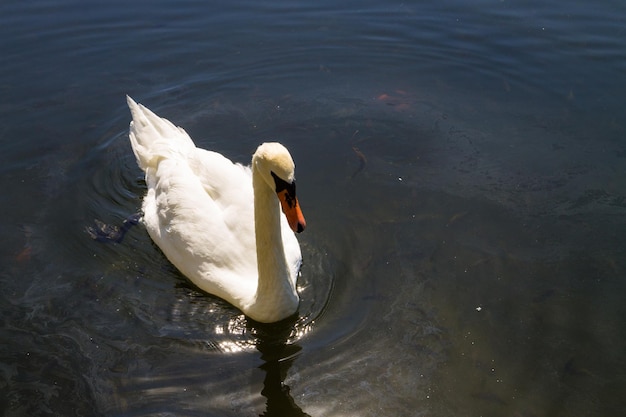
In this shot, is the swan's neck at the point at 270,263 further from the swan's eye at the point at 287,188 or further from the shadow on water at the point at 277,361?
the swan's eye at the point at 287,188

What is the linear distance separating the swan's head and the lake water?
4.26 ft

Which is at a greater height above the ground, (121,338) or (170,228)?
(170,228)

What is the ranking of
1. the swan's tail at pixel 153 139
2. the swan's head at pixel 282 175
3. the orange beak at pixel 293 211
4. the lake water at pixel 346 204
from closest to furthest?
the swan's head at pixel 282 175 < the orange beak at pixel 293 211 < the lake water at pixel 346 204 < the swan's tail at pixel 153 139

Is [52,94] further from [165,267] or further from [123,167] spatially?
[165,267]

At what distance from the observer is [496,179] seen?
361 inches

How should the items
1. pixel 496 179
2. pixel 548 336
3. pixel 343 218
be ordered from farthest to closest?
pixel 496 179
pixel 343 218
pixel 548 336

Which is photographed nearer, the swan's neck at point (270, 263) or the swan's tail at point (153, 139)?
the swan's neck at point (270, 263)

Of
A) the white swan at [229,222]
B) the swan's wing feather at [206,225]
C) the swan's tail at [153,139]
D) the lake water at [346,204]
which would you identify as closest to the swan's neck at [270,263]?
the white swan at [229,222]

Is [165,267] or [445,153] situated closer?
[165,267]

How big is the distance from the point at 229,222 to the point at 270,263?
1041 mm

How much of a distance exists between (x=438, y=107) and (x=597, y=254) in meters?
3.86

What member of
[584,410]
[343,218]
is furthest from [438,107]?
[584,410]

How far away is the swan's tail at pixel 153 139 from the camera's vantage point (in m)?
8.73

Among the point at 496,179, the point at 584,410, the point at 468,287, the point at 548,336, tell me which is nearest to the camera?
the point at 584,410
